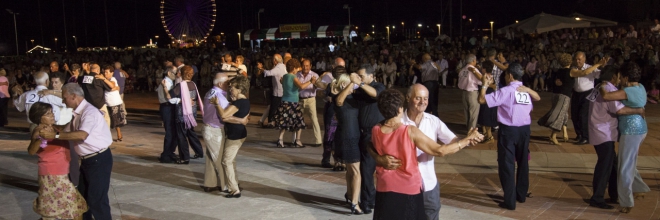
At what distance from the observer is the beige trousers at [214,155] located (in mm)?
7531

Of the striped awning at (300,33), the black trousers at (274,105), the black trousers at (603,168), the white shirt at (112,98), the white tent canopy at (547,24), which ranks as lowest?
the black trousers at (603,168)

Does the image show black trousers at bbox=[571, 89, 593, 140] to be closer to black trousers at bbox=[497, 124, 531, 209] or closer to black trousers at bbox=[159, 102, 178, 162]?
black trousers at bbox=[497, 124, 531, 209]

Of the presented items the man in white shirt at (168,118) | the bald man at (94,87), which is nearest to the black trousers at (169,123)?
the man in white shirt at (168,118)

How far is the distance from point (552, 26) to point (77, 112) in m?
23.0

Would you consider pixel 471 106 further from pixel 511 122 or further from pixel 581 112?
pixel 511 122

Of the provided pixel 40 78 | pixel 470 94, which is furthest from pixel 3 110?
pixel 470 94

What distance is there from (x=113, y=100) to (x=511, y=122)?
6.91 metres

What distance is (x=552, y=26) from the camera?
25719mm

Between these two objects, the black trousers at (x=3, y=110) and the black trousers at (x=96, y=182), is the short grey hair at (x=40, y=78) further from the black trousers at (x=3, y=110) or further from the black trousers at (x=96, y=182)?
the black trousers at (x=3, y=110)

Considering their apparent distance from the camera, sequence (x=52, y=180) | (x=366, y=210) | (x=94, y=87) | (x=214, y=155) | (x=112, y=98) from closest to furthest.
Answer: (x=52, y=180), (x=366, y=210), (x=214, y=155), (x=94, y=87), (x=112, y=98)

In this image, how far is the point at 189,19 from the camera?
32.8 metres

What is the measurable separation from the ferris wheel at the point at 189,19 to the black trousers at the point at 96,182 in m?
27.0

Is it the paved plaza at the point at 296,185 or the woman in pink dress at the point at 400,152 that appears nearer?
the woman in pink dress at the point at 400,152

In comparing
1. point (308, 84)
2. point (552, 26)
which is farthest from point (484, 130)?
point (552, 26)
